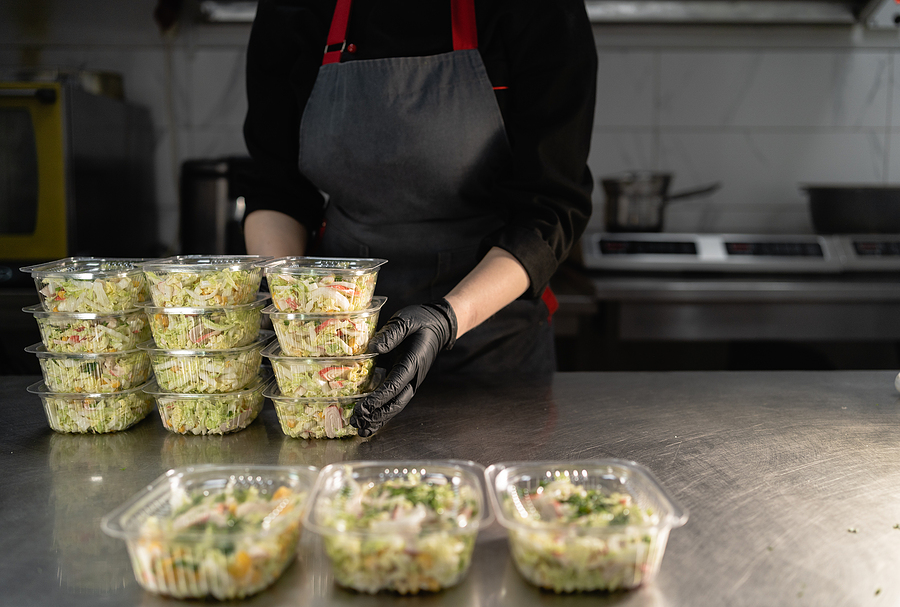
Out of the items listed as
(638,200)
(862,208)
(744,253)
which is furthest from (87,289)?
(862,208)

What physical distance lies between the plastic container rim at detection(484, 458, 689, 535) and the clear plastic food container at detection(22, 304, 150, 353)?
2.05 feet

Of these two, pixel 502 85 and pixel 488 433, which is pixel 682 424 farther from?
pixel 502 85

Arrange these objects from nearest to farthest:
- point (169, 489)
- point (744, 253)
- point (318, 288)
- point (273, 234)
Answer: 1. point (169, 489)
2. point (318, 288)
3. point (273, 234)
4. point (744, 253)

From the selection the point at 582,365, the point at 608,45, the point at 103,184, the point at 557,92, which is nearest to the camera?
the point at 557,92

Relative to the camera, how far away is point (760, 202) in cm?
306

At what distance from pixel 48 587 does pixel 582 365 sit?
200 cm

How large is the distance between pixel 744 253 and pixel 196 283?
81.6 inches

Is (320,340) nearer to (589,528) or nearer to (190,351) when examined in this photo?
(190,351)

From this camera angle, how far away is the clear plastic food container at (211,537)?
2.14 feet

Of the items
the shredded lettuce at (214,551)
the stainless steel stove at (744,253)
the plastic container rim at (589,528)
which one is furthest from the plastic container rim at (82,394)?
the stainless steel stove at (744,253)

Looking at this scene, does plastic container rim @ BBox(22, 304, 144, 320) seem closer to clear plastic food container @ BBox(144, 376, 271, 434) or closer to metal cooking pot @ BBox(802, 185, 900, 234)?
clear plastic food container @ BBox(144, 376, 271, 434)

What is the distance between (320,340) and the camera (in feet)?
3.34

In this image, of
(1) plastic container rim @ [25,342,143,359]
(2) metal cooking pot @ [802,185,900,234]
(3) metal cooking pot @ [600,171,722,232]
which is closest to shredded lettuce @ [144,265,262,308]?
(1) plastic container rim @ [25,342,143,359]

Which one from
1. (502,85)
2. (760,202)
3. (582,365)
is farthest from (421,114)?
(760,202)
